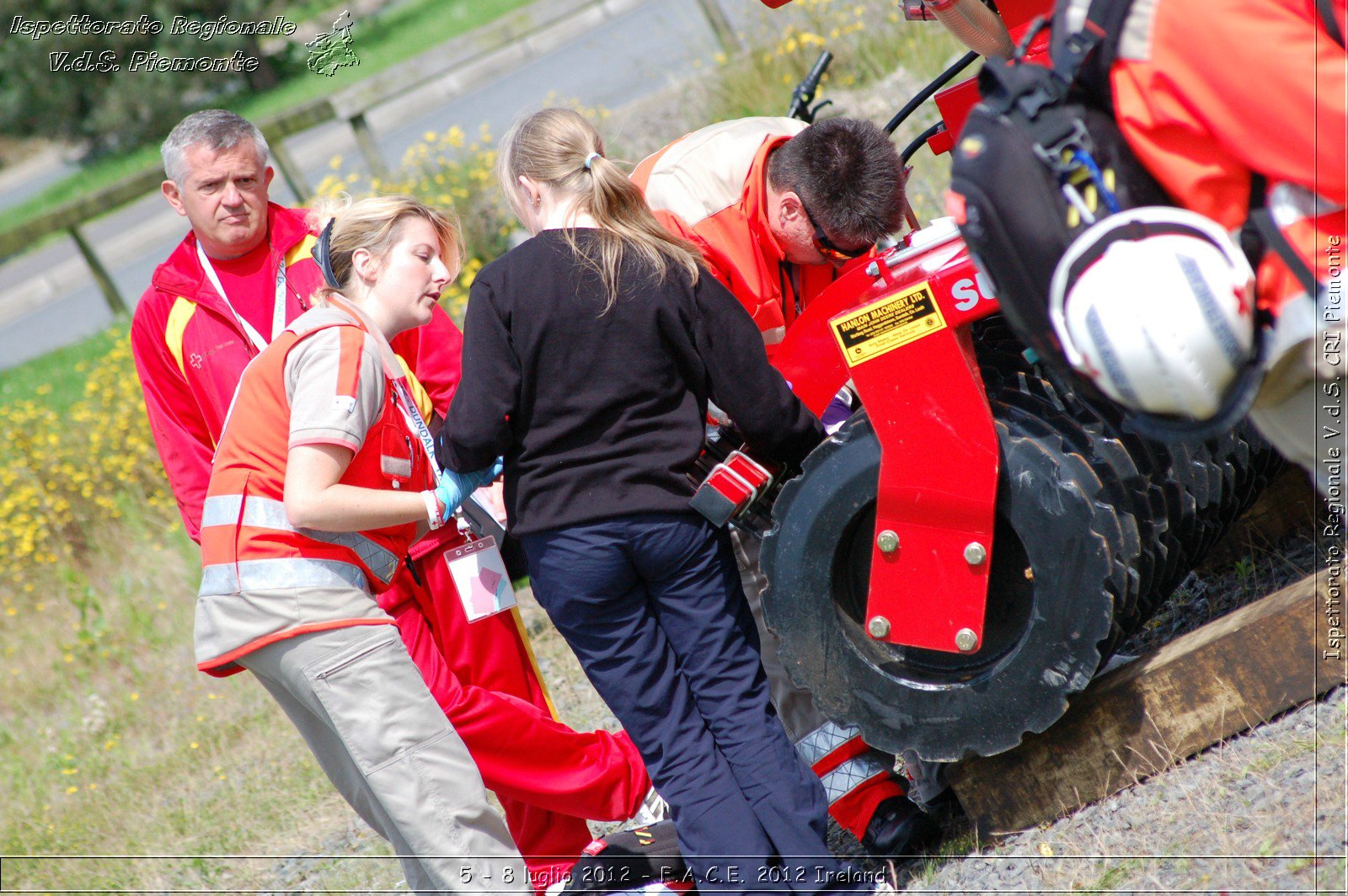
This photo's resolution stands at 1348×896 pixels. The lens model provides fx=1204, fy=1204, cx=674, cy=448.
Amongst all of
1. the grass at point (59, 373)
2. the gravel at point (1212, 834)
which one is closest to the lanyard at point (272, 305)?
the gravel at point (1212, 834)

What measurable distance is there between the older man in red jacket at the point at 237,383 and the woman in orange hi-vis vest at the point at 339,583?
11.2 inches

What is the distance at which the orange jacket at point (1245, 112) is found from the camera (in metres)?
1.66

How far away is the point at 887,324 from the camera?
102 inches

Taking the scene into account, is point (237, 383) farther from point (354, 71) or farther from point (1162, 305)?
point (354, 71)

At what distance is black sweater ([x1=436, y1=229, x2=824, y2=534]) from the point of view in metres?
2.72

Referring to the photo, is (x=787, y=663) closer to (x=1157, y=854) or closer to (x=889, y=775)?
(x=889, y=775)

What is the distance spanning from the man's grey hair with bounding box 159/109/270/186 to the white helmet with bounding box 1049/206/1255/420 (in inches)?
106

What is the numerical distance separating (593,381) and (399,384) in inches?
20.8

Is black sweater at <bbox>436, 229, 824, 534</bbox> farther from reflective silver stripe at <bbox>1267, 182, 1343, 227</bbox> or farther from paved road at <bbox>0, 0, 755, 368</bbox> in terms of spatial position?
paved road at <bbox>0, 0, 755, 368</bbox>

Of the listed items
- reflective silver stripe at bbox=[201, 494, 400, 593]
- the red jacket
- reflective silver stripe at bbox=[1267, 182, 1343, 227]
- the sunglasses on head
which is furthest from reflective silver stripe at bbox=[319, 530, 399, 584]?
reflective silver stripe at bbox=[1267, 182, 1343, 227]

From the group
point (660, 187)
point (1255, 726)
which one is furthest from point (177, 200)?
point (1255, 726)

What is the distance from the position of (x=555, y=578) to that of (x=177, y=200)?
1930 millimetres

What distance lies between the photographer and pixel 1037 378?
2.68 meters

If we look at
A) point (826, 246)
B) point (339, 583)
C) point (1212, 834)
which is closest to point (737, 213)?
point (826, 246)
